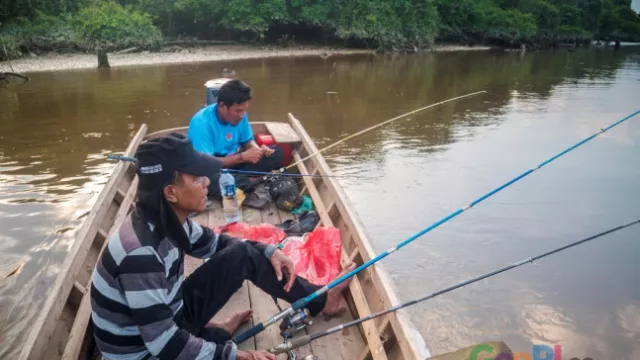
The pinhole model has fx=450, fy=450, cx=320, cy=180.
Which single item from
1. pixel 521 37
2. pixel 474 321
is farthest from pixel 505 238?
pixel 521 37

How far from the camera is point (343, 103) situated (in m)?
15.9

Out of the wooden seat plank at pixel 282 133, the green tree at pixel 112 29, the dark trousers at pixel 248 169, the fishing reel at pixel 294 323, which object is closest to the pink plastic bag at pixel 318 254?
the fishing reel at pixel 294 323

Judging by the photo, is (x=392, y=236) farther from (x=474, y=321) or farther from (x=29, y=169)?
(x=29, y=169)

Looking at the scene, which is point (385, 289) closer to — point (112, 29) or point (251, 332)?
point (251, 332)

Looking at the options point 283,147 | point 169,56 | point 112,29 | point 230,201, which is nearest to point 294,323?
point 230,201

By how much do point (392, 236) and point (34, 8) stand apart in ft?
87.6

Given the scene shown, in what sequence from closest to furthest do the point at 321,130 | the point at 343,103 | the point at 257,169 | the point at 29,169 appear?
the point at 257,169, the point at 29,169, the point at 321,130, the point at 343,103

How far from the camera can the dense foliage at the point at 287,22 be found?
961 inches

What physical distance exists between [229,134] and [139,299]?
354 cm

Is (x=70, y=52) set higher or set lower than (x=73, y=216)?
higher

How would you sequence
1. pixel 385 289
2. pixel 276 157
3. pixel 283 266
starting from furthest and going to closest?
pixel 276 157, pixel 385 289, pixel 283 266

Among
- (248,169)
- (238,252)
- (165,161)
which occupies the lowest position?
(248,169)

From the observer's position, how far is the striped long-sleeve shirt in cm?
200

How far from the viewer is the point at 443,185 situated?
27.9ft
